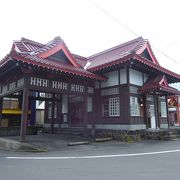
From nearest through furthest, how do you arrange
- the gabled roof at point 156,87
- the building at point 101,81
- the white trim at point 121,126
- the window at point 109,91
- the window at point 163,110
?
the building at point 101,81 < the white trim at point 121,126 < the gabled roof at point 156,87 < the window at point 109,91 < the window at point 163,110

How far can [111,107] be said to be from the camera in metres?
13.8

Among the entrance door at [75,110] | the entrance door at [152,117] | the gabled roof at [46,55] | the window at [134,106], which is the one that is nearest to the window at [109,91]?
the gabled roof at [46,55]

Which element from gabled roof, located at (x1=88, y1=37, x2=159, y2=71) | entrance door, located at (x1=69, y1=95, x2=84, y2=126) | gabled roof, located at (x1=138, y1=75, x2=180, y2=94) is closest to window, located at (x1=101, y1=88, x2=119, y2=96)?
gabled roof, located at (x1=138, y1=75, x2=180, y2=94)

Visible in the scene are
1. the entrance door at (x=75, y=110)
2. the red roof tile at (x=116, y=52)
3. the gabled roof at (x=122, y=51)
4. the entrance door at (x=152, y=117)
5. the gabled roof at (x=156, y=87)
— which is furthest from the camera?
the entrance door at (x=75, y=110)

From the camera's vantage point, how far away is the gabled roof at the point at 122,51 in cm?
1399

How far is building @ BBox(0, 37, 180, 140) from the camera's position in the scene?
35.9 feet

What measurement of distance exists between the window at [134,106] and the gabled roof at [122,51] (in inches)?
118

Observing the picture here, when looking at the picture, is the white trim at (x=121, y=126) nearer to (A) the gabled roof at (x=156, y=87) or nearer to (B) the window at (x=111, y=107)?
(B) the window at (x=111, y=107)

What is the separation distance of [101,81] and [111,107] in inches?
82.1

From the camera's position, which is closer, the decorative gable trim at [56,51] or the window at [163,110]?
the decorative gable trim at [56,51]

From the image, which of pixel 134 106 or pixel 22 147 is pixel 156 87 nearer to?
pixel 134 106

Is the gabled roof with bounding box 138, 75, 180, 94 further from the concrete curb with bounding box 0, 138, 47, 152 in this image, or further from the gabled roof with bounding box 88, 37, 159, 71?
the concrete curb with bounding box 0, 138, 47, 152

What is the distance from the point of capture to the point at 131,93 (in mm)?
13109

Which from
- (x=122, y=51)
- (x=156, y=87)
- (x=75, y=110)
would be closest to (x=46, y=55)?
(x=122, y=51)
